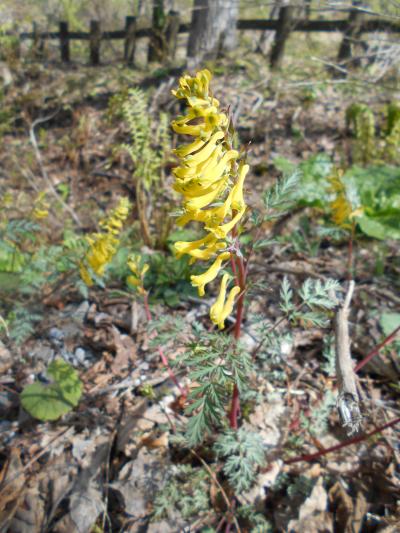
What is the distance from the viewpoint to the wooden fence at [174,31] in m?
7.70

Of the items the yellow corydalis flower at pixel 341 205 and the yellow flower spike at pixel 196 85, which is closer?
the yellow flower spike at pixel 196 85

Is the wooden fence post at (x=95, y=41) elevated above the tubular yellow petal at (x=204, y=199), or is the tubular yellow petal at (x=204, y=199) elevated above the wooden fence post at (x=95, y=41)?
the tubular yellow petal at (x=204, y=199)

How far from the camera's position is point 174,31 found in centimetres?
869

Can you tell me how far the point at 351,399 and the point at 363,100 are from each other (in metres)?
6.88

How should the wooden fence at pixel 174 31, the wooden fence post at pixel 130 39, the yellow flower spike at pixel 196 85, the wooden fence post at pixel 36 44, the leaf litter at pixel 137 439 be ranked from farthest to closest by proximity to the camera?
the wooden fence post at pixel 130 39 → the wooden fence post at pixel 36 44 → the wooden fence at pixel 174 31 → the leaf litter at pixel 137 439 → the yellow flower spike at pixel 196 85

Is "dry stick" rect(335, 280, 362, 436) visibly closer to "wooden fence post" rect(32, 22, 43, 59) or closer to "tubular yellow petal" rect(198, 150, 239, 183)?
"tubular yellow petal" rect(198, 150, 239, 183)

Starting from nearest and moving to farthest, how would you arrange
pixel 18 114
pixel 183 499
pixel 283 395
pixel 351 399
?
pixel 351 399 → pixel 183 499 → pixel 283 395 → pixel 18 114

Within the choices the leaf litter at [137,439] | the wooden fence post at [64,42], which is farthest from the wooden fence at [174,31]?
the leaf litter at [137,439]

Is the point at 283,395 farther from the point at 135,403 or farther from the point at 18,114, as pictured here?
the point at 18,114

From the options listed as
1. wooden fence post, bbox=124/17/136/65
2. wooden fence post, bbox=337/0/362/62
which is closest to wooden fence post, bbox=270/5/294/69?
wooden fence post, bbox=337/0/362/62

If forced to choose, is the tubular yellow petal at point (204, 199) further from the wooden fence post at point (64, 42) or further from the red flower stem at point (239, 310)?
the wooden fence post at point (64, 42)

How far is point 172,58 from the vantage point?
29.3 ft

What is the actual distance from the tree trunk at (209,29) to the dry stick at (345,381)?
698 centimetres

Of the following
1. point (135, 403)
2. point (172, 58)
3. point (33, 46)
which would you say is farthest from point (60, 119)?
point (135, 403)
